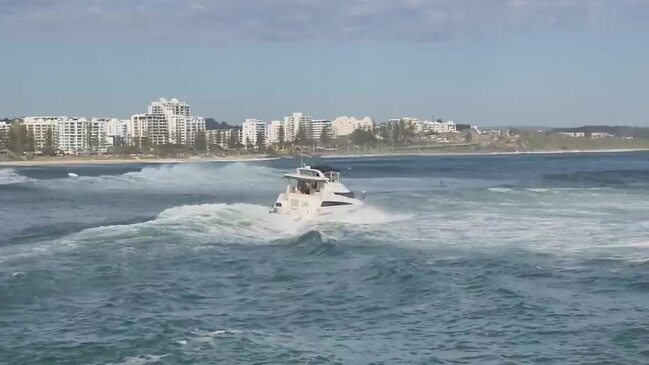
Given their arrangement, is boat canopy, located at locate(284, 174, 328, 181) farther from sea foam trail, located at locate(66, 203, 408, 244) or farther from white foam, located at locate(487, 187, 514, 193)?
white foam, located at locate(487, 187, 514, 193)

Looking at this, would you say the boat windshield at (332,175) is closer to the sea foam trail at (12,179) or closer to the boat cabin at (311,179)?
the boat cabin at (311,179)

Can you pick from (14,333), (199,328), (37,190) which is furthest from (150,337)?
(37,190)

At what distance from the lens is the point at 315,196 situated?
45312mm

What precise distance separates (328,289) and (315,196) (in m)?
20.2

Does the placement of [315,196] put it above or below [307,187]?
below

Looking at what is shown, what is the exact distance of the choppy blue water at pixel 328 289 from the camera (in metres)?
18.3

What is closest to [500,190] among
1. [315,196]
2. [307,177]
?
[307,177]

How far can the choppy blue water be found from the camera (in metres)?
18.3

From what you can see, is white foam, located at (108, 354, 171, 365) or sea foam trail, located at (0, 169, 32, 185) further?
sea foam trail, located at (0, 169, 32, 185)

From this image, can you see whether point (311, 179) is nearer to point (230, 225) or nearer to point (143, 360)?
point (230, 225)

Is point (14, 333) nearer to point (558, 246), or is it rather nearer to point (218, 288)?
point (218, 288)

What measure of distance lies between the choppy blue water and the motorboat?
1.12 meters

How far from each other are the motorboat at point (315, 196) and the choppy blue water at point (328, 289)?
112 cm

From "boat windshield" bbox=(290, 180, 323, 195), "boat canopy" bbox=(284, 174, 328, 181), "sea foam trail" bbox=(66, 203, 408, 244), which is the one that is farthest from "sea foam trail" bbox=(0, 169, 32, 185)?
"boat canopy" bbox=(284, 174, 328, 181)
